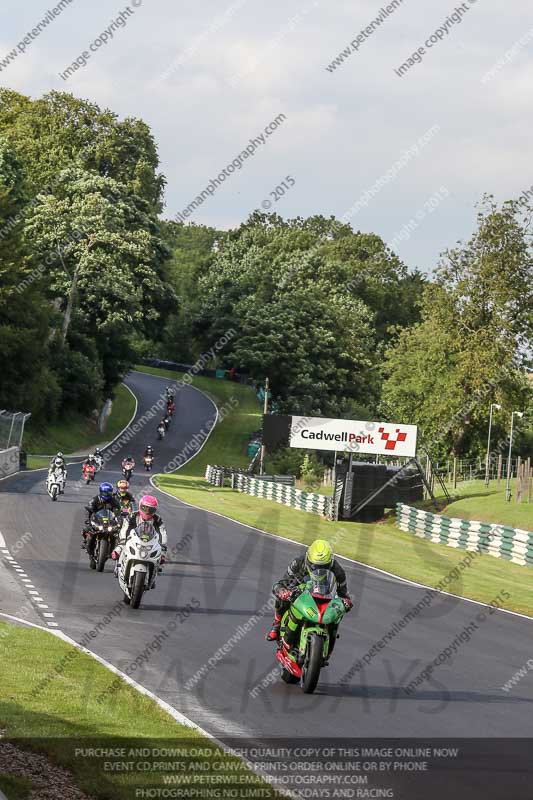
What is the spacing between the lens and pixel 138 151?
9362cm

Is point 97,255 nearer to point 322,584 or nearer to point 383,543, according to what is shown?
point 383,543

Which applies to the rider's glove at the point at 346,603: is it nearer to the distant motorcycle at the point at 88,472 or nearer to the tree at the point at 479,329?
the distant motorcycle at the point at 88,472

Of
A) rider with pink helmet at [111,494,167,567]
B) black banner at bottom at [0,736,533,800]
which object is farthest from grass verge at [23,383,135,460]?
black banner at bottom at [0,736,533,800]

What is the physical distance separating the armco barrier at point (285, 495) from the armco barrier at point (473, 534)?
14.0ft

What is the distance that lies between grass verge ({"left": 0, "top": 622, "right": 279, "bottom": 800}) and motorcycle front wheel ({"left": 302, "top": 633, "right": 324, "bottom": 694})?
1732mm

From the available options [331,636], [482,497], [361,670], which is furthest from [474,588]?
[482,497]

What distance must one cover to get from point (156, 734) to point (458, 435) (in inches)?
2461

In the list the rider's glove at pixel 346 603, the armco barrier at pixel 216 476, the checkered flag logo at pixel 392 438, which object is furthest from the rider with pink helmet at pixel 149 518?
the armco barrier at pixel 216 476

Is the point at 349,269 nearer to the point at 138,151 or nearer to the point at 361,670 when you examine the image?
the point at 138,151

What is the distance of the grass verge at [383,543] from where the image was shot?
26.6 metres

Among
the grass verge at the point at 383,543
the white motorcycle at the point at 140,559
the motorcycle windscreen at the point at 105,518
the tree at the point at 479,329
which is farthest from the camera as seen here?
the tree at the point at 479,329

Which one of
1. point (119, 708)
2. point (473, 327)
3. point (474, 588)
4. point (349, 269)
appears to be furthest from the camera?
point (349, 269)

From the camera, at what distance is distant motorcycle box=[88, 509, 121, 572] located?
71.2ft

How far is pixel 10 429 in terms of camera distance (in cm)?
5334
